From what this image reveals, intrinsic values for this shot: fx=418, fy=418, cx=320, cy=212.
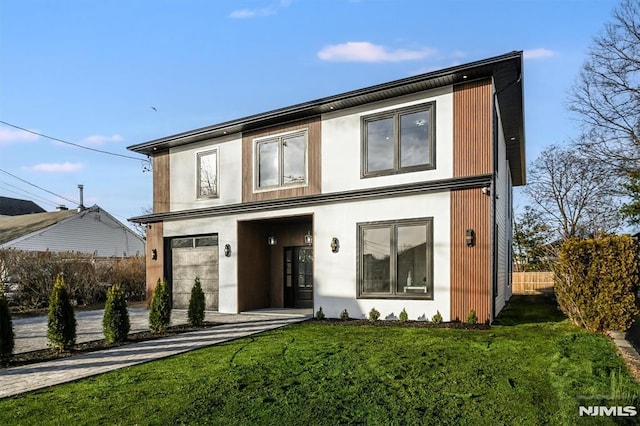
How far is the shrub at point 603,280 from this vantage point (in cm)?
720

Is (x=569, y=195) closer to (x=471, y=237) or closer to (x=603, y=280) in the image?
(x=603, y=280)

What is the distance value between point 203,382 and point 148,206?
37875 millimetres

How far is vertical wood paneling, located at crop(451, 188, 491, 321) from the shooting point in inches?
327

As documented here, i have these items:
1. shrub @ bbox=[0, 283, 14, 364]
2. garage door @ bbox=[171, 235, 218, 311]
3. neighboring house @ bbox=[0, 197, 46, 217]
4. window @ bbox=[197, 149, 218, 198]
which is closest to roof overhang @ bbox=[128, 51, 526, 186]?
window @ bbox=[197, 149, 218, 198]

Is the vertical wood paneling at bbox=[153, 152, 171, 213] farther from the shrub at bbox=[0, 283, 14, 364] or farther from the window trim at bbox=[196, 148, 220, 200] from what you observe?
the shrub at bbox=[0, 283, 14, 364]

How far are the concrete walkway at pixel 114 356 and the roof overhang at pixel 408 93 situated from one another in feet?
17.1

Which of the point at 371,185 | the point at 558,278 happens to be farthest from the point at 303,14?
the point at 558,278

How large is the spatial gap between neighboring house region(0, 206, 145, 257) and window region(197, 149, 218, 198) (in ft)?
39.9

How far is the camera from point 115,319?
7.61 meters

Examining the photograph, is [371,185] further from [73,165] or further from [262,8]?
A: [73,165]

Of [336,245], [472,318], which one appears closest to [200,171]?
[336,245]

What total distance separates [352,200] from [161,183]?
707 cm

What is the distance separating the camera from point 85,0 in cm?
1004

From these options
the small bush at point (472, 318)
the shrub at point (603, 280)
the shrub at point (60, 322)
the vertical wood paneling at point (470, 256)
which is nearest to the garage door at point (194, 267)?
the shrub at point (60, 322)
